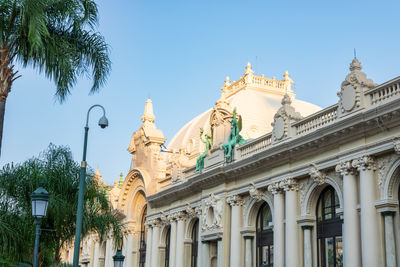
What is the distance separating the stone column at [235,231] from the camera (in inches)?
1332

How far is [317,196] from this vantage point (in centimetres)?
2884

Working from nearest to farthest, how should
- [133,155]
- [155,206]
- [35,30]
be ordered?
[35,30] → [155,206] → [133,155]

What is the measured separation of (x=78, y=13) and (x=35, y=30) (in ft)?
10.2

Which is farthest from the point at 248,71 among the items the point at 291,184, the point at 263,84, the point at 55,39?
the point at 55,39

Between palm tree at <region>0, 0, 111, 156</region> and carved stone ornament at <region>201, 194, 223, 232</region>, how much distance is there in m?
16.4

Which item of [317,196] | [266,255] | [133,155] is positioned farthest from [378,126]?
[133,155]

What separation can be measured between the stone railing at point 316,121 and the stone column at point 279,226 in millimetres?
3104

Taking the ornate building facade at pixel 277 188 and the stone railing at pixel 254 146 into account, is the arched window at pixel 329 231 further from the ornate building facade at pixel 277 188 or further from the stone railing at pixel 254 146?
the stone railing at pixel 254 146

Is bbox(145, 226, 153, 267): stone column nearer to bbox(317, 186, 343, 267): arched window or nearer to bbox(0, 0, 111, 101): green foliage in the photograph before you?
bbox(317, 186, 343, 267): arched window

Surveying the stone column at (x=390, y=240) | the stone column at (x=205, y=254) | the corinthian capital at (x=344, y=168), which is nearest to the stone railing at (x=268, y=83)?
the stone column at (x=205, y=254)

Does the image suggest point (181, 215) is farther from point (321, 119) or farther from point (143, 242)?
point (321, 119)

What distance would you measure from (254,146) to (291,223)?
5.83m

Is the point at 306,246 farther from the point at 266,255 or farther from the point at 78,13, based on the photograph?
the point at 78,13

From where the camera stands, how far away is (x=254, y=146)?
33656mm
